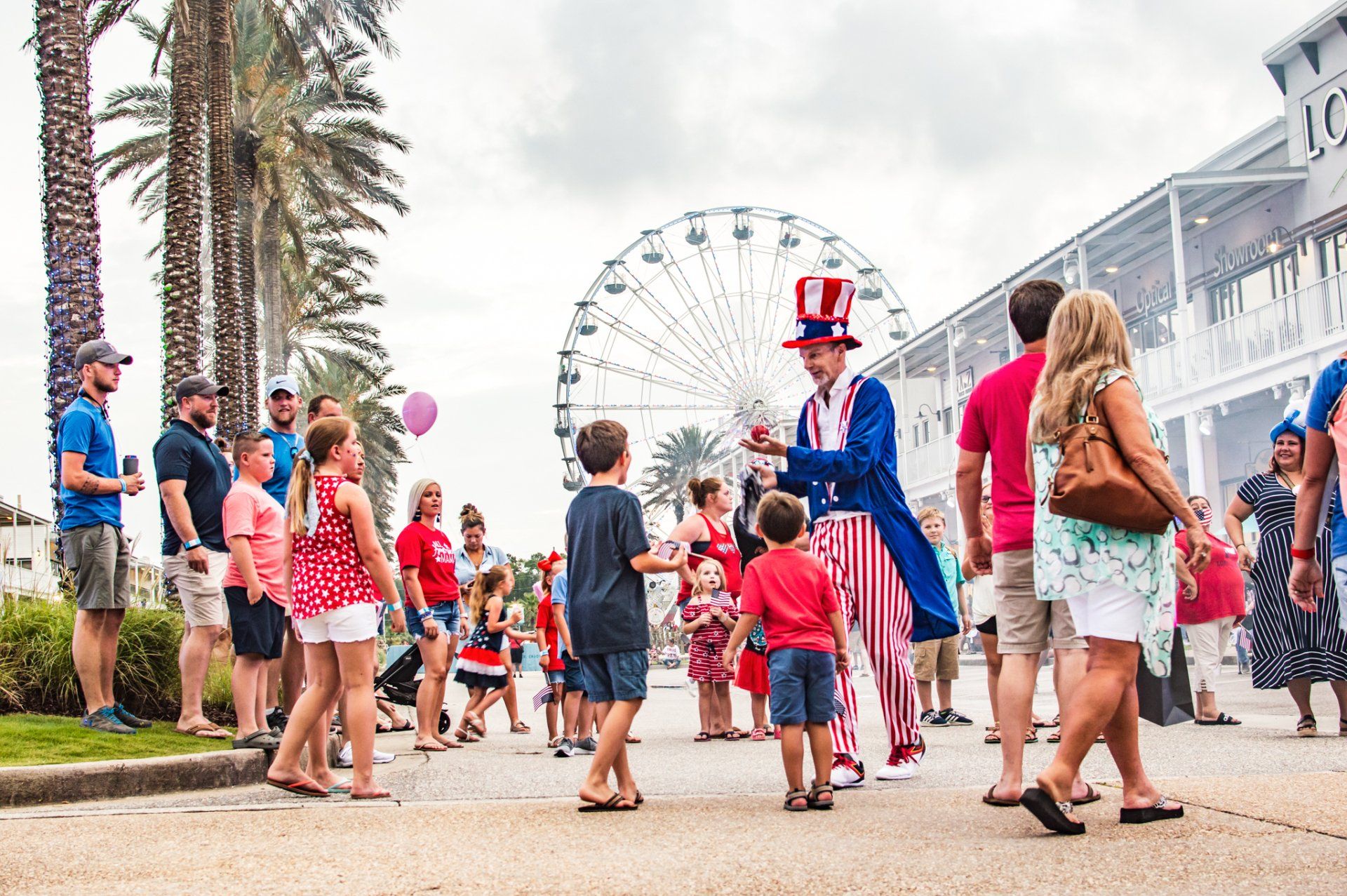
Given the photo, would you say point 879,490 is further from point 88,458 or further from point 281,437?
point 88,458

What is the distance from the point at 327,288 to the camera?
41.2m

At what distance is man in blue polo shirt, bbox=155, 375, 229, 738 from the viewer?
6879 mm

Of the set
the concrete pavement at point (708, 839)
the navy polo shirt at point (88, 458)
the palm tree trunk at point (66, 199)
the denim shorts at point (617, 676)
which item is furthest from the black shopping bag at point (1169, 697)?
the palm tree trunk at point (66, 199)

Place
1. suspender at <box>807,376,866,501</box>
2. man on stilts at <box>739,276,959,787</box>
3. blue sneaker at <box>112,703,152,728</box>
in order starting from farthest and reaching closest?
blue sneaker at <box>112,703,152,728</box> < suspender at <box>807,376,866,501</box> < man on stilts at <box>739,276,959,787</box>

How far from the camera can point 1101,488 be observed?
3.84m

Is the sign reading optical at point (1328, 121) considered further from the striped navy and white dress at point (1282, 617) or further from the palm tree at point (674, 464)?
the palm tree at point (674, 464)

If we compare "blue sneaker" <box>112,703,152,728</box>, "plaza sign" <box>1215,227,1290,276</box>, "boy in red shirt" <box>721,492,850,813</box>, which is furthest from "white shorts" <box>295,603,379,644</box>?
"plaza sign" <box>1215,227,1290,276</box>

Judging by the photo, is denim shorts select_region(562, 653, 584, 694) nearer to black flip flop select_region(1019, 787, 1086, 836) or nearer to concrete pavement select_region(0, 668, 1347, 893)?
concrete pavement select_region(0, 668, 1347, 893)

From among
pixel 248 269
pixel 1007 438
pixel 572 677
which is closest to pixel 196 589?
pixel 572 677

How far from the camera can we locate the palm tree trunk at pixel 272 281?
105ft

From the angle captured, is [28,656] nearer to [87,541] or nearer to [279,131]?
[87,541]

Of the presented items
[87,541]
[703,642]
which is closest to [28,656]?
[87,541]

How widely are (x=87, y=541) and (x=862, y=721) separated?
18.6 feet

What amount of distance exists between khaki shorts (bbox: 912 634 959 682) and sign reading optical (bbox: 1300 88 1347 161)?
1821 cm
